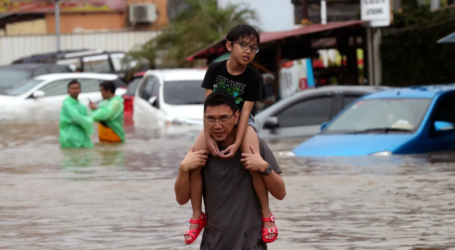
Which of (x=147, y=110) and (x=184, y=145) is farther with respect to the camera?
(x=147, y=110)

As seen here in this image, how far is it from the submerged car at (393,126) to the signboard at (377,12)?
18.5 ft

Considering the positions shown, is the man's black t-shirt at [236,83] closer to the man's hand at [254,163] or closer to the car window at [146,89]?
the man's hand at [254,163]

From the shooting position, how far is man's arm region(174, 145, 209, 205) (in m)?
4.67

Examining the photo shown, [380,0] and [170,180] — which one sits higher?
[380,0]

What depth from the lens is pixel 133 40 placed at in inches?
1484

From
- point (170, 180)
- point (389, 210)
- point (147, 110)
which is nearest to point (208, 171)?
point (389, 210)

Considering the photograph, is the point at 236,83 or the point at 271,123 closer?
the point at 236,83

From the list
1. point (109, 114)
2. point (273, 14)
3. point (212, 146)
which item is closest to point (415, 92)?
point (109, 114)

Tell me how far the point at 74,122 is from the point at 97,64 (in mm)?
14643

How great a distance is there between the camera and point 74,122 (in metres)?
14.4

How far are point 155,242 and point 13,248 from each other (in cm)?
104

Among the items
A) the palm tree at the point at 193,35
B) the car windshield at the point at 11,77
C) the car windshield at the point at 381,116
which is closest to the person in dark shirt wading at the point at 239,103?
the car windshield at the point at 381,116

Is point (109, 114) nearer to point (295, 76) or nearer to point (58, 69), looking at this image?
point (295, 76)

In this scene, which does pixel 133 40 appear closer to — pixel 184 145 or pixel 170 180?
pixel 184 145
